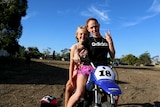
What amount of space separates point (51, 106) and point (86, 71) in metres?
2.13

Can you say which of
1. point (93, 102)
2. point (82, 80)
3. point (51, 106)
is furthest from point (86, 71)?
point (51, 106)

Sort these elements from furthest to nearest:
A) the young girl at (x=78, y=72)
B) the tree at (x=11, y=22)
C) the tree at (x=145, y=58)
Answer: the tree at (x=145, y=58) < the tree at (x=11, y=22) < the young girl at (x=78, y=72)

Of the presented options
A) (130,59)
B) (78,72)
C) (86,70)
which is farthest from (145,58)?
(86,70)

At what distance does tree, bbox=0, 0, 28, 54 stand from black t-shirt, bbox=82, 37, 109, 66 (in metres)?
30.2

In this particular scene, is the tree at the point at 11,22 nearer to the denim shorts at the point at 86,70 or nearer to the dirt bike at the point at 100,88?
the denim shorts at the point at 86,70

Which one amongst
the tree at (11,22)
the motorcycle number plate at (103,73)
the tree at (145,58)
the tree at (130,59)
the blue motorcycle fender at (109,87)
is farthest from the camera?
the tree at (145,58)

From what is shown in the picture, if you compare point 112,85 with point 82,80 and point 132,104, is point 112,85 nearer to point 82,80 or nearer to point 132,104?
point 82,80

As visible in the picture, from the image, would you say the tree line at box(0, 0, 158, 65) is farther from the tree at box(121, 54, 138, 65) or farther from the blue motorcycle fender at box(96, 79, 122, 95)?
the tree at box(121, 54, 138, 65)

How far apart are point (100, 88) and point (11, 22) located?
3387 centimetres

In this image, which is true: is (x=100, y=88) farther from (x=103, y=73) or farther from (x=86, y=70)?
(x=86, y=70)

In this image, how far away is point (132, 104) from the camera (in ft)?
31.2

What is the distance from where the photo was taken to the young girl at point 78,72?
5.51 meters

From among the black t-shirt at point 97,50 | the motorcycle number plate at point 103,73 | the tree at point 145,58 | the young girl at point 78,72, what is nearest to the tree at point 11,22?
the young girl at point 78,72

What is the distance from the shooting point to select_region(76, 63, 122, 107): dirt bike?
15.6ft
